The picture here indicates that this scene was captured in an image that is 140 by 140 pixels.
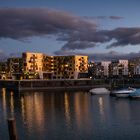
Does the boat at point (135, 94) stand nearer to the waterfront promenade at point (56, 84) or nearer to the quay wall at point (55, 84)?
the waterfront promenade at point (56, 84)

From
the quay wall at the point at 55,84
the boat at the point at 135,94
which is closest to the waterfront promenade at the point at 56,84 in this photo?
the quay wall at the point at 55,84

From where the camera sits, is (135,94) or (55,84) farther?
(55,84)

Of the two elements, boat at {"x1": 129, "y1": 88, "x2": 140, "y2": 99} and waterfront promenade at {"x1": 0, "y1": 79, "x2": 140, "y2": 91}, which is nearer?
boat at {"x1": 129, "y1": 88, "x2": 140, "y2": 99}

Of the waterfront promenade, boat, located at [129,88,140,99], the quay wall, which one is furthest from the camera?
the waterfront promenade

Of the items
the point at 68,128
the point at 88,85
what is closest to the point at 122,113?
the point at 68,128

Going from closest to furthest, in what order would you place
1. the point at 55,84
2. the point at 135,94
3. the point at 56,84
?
the point at 135,94 < the point at 55,84 < the point at 56,84

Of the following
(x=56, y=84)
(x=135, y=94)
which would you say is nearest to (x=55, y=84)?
(x=56, y=84)

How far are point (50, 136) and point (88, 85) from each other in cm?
13071

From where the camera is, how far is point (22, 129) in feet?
173

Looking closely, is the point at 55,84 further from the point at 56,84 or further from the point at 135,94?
the point at 135,94

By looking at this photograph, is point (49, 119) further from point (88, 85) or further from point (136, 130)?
point (88, 85)

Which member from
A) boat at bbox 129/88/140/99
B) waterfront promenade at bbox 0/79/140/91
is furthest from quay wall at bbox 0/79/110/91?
boat at bbox 129/88/140/99

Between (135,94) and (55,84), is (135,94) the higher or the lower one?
the lower one

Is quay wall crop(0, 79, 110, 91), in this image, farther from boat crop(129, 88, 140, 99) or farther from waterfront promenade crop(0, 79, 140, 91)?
boat crop(129, 88, 140, 99)
